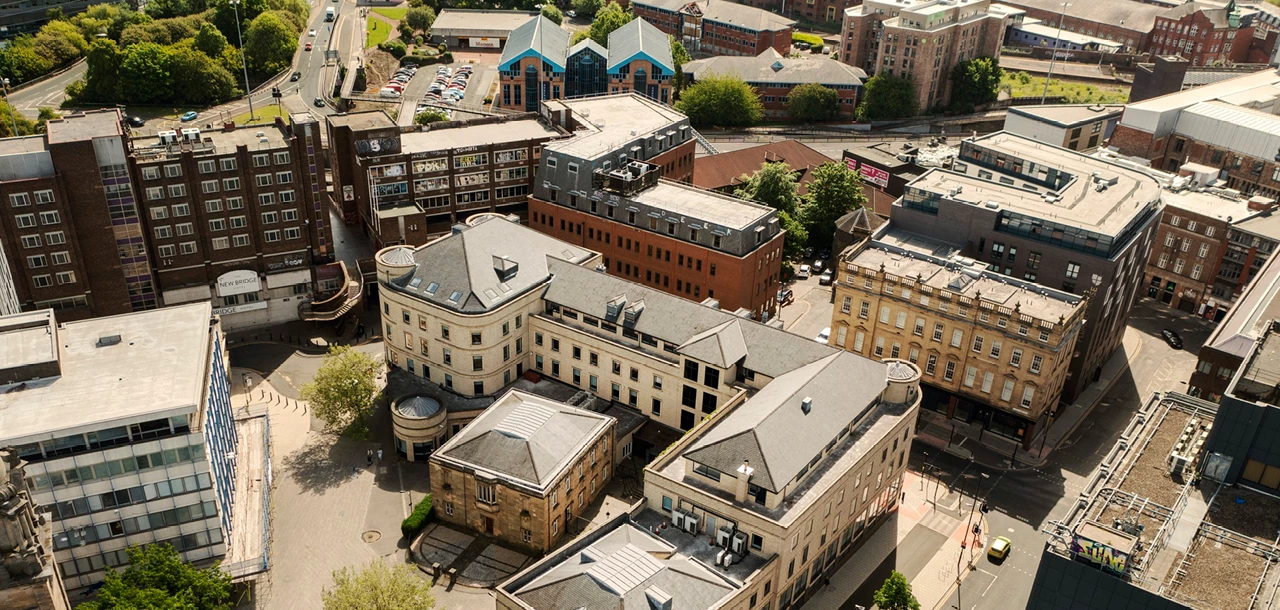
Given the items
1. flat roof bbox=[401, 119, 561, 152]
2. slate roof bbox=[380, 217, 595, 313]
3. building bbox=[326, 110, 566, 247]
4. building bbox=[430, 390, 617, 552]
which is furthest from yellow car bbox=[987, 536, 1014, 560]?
flat roof bbox=[401, 119, 561, 152]

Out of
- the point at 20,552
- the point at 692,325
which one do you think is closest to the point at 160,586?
the point at 20,552

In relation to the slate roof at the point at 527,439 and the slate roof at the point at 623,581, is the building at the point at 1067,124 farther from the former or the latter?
the slate roof at the point at 623,581

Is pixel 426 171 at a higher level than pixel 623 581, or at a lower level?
higher

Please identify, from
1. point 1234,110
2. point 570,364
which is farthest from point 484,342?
point 1234,110

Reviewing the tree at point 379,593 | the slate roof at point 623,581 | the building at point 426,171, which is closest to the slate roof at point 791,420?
the slate roof at point 623,581

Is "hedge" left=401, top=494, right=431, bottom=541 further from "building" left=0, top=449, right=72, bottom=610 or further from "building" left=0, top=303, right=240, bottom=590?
"building" left=0, top=449, right=72, bottom=610

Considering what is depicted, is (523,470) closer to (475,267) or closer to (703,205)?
(475,267)

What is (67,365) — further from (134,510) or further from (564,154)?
(564,154)
